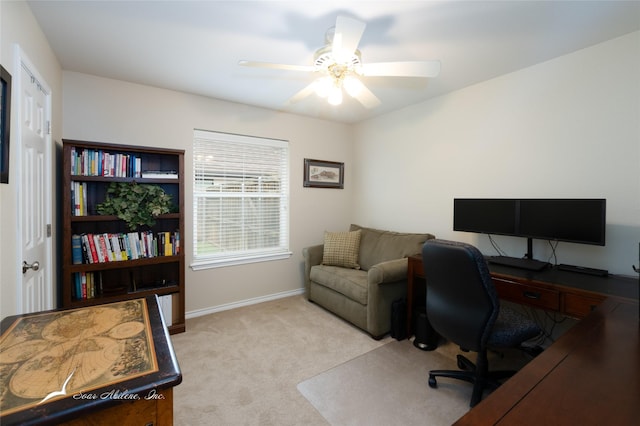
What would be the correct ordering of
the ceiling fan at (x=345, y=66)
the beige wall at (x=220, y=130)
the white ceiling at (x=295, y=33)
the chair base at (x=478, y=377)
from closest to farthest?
the ceiling fan at (x=345, y=66)
the white ceiling at (x=295, y=33)
the chair base at (x=478, y=377)
the beige wall at (x=220, y=130)

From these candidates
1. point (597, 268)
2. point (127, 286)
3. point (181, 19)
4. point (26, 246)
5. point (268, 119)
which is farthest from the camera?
point (268, 119)

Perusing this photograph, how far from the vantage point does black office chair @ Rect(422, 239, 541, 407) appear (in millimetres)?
1604

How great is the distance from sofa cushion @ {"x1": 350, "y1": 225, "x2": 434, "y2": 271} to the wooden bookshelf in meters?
1.97

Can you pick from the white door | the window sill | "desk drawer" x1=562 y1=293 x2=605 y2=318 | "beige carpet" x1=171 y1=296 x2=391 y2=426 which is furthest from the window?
"desk drawer" x1=562 y1=293 x2=605 y2=318

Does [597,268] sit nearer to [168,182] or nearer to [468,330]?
[468,330]

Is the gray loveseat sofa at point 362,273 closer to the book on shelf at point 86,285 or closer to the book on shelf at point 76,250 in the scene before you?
the book on shelf at point 86,285

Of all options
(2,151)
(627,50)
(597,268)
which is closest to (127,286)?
A: (2,151)

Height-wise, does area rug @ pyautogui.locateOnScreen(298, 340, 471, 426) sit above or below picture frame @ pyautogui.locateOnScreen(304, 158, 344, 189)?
below

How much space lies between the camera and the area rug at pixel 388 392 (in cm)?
171

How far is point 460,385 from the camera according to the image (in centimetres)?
200

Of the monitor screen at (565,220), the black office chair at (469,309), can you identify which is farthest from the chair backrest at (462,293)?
the monitor screen at (565,220)

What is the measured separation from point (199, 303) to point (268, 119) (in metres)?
2.27

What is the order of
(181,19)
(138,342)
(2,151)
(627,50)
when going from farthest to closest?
(627,50), (181,19), (2,151), (138,342)

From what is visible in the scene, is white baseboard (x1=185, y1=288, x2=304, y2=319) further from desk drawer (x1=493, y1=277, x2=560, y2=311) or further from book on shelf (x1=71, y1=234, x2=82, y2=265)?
desk drawer (x1=493, y1=277, x2=560, y2=311)
